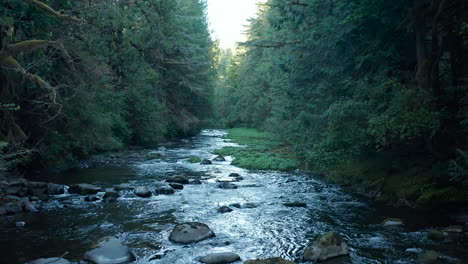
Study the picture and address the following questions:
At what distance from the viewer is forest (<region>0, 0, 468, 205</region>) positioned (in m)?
10.7

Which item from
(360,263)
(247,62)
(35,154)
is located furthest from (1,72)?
(247,62)

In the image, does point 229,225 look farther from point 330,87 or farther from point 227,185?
point 330,87

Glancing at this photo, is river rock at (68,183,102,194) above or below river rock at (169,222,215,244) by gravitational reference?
below

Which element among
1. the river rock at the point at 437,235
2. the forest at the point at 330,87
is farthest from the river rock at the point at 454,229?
the forest at the point at 330,87

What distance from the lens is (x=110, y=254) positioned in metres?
7.28

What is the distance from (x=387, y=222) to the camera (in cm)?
957

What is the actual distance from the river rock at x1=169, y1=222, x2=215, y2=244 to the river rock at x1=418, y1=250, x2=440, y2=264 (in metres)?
4.44

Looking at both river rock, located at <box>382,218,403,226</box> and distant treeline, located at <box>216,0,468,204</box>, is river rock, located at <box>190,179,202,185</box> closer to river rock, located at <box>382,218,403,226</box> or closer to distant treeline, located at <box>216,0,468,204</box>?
distant treeline, located at <box>216,0,468,204</box>

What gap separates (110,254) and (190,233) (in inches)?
75.6

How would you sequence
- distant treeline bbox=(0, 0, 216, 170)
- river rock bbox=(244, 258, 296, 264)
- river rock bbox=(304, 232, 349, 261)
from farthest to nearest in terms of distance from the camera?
distant treeline bbox=(0, 0, 216, 170) < river rock bbox=(304, 232, 349, 261) < river rock bbox=(244, 258, 296, 264)

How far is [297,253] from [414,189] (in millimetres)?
5624

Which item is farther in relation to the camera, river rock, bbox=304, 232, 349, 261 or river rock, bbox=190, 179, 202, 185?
river rock, bbox=190, 179, 202, 185

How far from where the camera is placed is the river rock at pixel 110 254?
7133 mm

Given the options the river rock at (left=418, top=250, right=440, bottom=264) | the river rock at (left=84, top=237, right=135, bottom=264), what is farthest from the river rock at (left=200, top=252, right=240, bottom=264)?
the river rock at (left=418, top=250, right=440, bottom=264)
